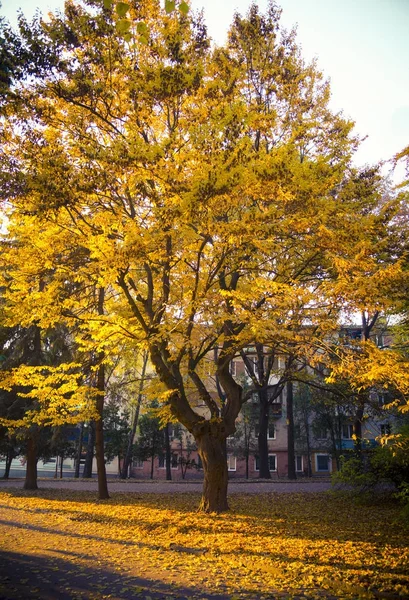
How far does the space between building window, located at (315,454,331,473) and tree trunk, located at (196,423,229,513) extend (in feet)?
118

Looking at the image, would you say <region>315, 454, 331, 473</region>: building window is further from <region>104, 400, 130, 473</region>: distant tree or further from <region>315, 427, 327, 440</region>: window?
<region>104, 400, 130, 473</region>: distant tree

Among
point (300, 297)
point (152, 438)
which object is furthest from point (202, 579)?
point (152, 438)

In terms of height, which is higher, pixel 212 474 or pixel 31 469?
pixel 212 474

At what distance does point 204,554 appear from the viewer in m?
7.85

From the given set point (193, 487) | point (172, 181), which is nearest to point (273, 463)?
point (193, 487)

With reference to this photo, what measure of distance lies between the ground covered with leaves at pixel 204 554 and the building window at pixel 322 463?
34.1 metres

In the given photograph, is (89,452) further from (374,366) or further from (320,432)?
(374,366)

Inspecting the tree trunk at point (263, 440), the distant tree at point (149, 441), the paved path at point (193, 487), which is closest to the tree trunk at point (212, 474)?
the paved path at point (193, 487)

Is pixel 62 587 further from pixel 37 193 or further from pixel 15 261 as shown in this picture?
pixel 15 261

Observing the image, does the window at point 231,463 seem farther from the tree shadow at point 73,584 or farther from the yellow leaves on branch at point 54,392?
the tree shadow at point 73,584

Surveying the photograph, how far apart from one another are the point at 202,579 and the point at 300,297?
19.6 feet

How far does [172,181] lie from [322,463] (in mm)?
42678

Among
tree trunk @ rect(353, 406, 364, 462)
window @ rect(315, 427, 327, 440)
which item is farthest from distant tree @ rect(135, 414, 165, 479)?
tree trunk @ rect(353, 406, 364, 462)

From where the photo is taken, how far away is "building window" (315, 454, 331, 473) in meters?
45.8
